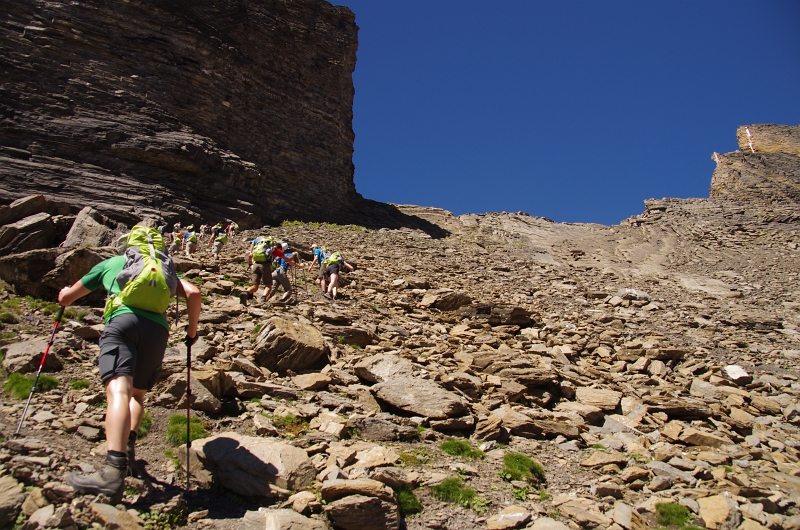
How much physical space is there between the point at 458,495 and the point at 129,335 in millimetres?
3526

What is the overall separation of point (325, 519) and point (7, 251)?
10751 millimetres

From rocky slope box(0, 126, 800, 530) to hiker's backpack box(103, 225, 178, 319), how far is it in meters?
1.42

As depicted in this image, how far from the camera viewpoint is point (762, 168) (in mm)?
46656

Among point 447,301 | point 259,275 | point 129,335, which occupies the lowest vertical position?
point 129,335

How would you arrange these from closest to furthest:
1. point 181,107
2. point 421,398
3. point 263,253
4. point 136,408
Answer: point 136,408 < point 421,398 < point 263,253 < point 181,107

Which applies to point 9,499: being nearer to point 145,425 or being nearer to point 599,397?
point 145,425

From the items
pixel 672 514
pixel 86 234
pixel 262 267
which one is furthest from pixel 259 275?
pixel 672 514

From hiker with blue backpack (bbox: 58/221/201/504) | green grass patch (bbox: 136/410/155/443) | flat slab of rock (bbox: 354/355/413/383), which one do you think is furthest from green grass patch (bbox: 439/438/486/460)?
hiker with blue backpack (bbox: 58/221/201/504)

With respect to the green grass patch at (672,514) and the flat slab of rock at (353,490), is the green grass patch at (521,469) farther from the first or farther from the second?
the flat slab of rock at (353,490)

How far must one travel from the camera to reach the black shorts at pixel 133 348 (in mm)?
4398

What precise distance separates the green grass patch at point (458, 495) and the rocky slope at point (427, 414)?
2cm

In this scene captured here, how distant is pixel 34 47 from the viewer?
27.6 m

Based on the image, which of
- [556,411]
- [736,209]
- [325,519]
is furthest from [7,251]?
[736,209]

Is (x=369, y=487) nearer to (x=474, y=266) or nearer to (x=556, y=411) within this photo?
(x=556, y=411)
